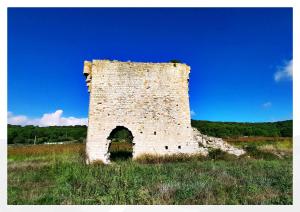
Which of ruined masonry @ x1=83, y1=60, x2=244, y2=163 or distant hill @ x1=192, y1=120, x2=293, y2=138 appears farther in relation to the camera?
distant hill @ x1=192, y1=120, x2=293, y2=138

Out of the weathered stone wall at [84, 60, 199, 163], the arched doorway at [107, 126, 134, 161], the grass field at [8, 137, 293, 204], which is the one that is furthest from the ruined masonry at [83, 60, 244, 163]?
the grass field at [8, 137, 293, 204]

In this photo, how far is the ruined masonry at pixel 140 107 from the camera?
13805 millimetres

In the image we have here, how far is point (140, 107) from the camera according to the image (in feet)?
46.4

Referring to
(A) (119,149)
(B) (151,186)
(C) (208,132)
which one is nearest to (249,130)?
(C) (208,132)

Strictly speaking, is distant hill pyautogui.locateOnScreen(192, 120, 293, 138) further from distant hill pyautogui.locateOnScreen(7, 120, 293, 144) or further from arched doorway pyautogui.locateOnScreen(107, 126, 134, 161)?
arched doorway pyautogui.locateOnScreen(107, 126, 134, 161)

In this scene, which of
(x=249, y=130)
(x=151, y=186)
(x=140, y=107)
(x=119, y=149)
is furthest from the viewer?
(x=249, y=130)

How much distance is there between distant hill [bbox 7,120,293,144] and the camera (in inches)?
1827

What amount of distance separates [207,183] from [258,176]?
2254 mm

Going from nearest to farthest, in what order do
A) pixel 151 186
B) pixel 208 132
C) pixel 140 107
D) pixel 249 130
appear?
pixel 151 186 < pixel 140 107 < pixel 208 132 < pixel 249 130

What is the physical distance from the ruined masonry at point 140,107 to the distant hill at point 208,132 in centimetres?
2798

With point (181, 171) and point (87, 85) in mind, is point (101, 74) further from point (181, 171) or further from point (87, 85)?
point (181, 171)

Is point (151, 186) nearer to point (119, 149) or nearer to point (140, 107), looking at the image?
point (140, 107)

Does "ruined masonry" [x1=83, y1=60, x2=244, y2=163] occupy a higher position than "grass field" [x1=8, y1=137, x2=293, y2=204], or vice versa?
"ruined masonry" [x1=83, y1=60, x2=244, y2=163]

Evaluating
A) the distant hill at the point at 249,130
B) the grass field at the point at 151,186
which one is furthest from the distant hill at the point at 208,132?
the grass field at the point at 151,186
